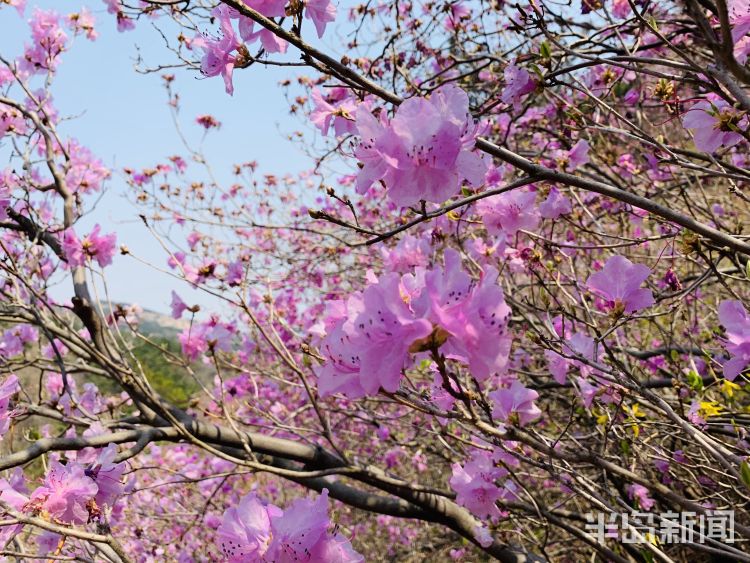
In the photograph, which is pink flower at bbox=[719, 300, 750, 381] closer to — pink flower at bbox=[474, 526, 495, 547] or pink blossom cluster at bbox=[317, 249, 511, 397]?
pink blossom cluster at bbox=[317, 249, 511, 397]

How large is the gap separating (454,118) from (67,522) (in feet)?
5.45

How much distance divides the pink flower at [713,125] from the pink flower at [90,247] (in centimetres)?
267

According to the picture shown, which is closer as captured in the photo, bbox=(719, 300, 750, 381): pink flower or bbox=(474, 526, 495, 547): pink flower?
bbox=(719, 300, 750, 381): pink flower

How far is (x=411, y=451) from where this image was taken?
17.5ft

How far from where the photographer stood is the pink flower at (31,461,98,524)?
1769mm

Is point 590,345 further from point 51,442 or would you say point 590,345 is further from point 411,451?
point 411,451

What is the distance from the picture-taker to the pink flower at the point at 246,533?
4.07 feet

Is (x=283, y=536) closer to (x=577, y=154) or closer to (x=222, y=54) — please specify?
(x=222, y=54)

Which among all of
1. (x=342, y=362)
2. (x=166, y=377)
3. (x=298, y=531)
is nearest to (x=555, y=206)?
(x=342, y=362)

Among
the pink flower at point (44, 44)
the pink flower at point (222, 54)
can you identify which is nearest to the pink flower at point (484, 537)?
the pink flower at point (222, 54)

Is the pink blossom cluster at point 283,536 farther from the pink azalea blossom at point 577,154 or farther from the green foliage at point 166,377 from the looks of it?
the green foliage at point 166,377

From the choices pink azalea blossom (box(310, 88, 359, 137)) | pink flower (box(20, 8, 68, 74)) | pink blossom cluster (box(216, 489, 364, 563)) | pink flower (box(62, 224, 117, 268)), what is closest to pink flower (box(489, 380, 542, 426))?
pink blossom cluster (box(216, 489, 364, 563))

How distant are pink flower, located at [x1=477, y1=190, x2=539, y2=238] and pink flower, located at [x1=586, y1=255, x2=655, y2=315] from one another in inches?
25.2

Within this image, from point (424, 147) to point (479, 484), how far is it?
152 centimetres
